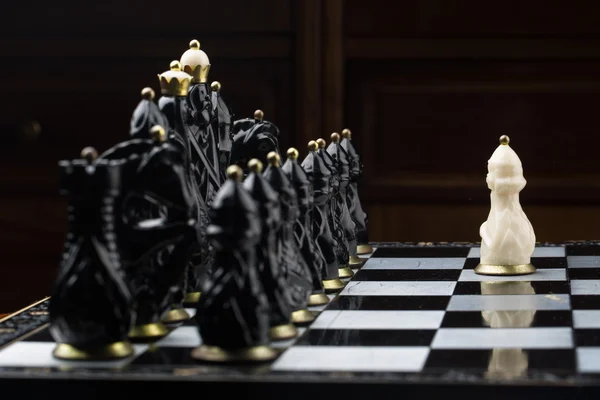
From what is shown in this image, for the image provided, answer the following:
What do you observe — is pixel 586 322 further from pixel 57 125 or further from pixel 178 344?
pixel 57 125

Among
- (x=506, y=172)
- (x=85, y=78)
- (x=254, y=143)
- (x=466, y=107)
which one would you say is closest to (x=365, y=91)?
(x=466, y=107)

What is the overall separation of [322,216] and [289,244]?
1.06 ft

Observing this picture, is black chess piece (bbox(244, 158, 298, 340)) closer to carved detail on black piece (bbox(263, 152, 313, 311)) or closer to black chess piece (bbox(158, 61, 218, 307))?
carved detail on black piece (bbox(263, 152, 313, 311))

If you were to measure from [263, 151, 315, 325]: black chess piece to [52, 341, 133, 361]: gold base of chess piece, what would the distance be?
12.3 inches

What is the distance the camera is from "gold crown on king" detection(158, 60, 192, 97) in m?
1.79

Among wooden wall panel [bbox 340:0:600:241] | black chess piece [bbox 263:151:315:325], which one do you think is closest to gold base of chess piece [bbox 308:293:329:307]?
black chess piece [bbox 263:151:315:325]

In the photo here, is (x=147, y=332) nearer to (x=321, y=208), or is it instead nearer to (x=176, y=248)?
(x=176, y=248)

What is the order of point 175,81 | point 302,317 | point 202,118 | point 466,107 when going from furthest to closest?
point 466,107 → point 202,118 → point 175,81 → point 302,317

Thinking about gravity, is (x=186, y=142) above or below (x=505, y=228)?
above

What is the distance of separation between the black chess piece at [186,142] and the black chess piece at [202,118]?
0.04 m

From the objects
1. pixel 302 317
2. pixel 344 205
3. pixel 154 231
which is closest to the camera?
pixel 154 231

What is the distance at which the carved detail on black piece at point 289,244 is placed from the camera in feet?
5.28

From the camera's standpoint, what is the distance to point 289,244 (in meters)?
1.67

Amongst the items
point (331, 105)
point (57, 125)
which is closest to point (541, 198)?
point (331, 105)
